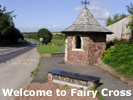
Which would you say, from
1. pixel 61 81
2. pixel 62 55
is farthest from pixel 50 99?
pixel 62 55

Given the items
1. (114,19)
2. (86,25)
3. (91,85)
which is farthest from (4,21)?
(91,85)

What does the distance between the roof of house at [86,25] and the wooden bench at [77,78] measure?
5.92 meters

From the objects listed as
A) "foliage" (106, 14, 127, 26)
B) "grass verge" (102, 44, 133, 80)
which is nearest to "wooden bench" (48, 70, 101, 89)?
"grass verge" (102, 44, 133, 80)

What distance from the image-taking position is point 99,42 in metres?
14.7

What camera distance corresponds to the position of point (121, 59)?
452 inches

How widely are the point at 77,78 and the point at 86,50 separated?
6436 mm

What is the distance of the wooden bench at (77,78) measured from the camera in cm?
766

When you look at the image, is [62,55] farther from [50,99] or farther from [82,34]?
[50,99]

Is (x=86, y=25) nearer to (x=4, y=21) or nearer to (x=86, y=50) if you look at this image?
(x=86, y=50)

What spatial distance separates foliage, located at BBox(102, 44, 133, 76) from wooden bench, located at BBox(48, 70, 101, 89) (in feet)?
9.11

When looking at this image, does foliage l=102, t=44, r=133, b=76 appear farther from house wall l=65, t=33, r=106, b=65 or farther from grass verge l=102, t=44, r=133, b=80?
house wall l=65, t=33, r=106, b=65

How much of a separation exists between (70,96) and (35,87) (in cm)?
209

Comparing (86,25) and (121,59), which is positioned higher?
(86,25)

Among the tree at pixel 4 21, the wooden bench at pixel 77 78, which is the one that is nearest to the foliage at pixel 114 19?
the tree at pixel 4 21
